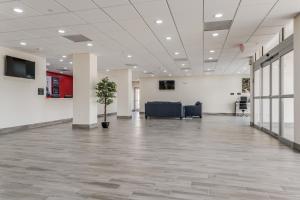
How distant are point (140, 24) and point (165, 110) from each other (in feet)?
25.4

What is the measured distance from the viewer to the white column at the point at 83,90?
846cm

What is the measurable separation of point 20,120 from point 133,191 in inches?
279

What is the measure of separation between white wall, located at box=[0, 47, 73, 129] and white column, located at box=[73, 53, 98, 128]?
169 centimetres

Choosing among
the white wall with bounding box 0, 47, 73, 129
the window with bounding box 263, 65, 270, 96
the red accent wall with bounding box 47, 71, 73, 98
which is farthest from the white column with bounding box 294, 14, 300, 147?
the red accent wall with bounding box 47, 71, 73, 98

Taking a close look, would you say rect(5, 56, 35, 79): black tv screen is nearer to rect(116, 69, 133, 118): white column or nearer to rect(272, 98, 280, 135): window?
rect(116, 69, 133, 118): white column

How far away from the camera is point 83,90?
27.9 ft

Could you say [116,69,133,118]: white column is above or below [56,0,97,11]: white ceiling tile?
below

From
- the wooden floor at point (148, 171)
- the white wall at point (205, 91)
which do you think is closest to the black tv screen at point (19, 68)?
the wooden floor at point (148, 171)

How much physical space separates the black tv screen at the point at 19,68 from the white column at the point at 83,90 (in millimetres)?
1679

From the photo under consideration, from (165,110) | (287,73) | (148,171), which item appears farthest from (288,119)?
(165,110)

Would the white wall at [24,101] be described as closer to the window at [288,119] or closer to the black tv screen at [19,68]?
the black tv screen at [19,68]

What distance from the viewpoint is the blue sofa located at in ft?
40.1

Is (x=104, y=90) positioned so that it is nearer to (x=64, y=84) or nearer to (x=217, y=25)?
(x=217, y=25)

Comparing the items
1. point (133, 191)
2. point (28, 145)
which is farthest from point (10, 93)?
point (133, 191)
